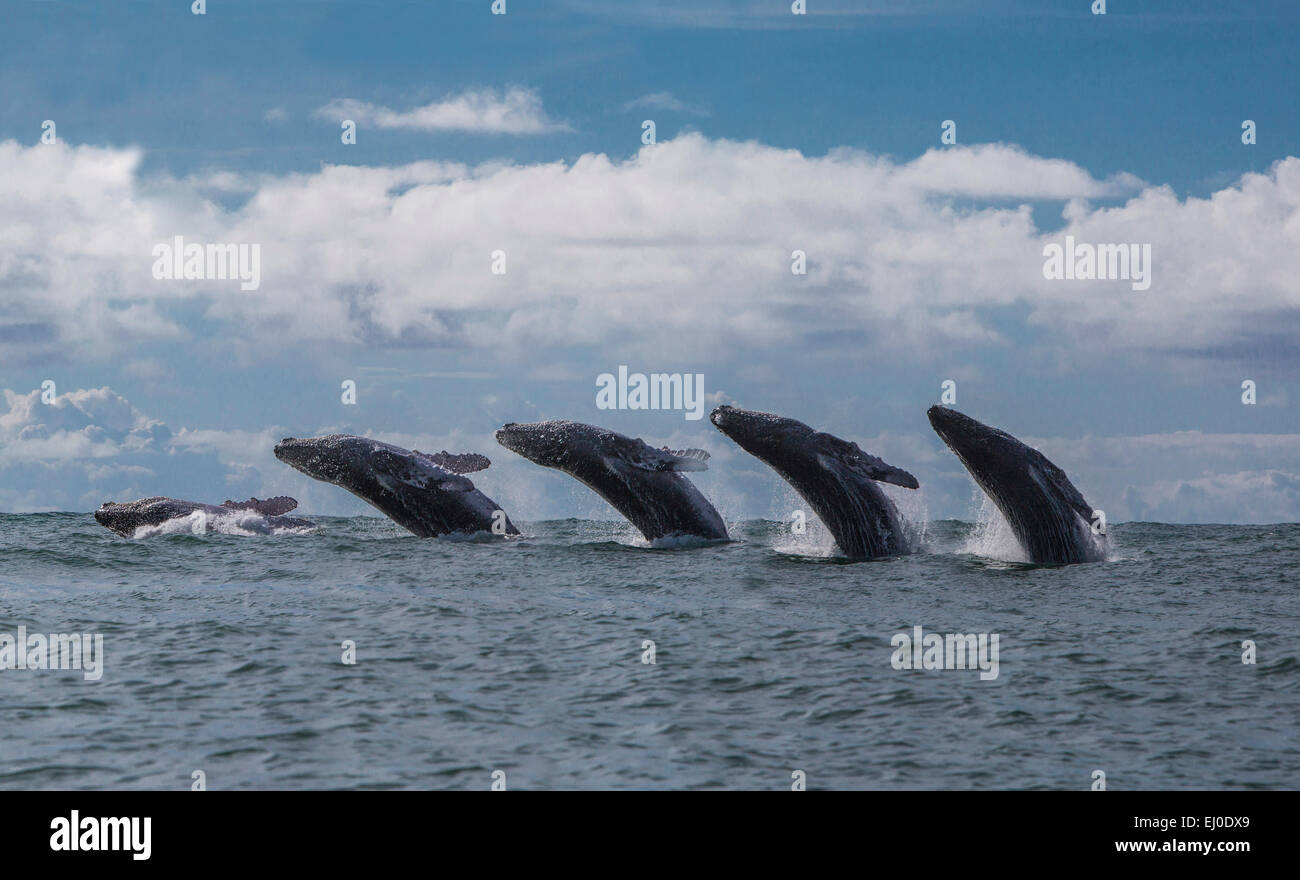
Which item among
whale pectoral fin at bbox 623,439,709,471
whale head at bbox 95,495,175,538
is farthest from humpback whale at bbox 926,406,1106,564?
whale head at bbox 95,495,175,538

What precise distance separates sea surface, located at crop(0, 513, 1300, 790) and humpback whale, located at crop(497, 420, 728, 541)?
4.06 meters

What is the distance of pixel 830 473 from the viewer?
102 feet

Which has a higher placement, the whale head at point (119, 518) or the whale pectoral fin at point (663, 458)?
the whale pectoral fin at point (663, 458)

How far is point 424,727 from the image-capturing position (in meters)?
15.3

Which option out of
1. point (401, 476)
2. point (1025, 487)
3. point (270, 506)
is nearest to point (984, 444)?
point (1025, 487)

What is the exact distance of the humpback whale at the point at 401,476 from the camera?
35688mm

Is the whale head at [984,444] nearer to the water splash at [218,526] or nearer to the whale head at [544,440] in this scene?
the whale head at [544,440]

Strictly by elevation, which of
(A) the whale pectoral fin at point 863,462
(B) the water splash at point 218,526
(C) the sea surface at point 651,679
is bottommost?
(C) the sea surface at point 651,679

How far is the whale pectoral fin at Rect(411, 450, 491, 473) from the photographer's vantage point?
120 ft

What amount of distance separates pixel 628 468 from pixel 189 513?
15078 millimetres

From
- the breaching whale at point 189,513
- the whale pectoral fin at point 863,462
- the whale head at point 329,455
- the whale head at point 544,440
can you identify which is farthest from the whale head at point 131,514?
the whale pectoral fin at point 863,462
